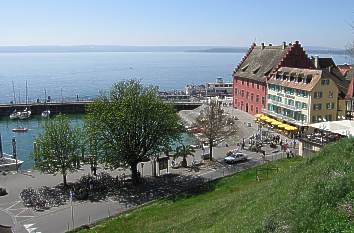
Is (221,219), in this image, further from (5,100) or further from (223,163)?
(5,100)

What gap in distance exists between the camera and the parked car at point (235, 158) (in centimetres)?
5053

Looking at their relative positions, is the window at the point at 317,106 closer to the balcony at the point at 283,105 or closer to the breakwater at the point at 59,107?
the balcony at the point at 283,105

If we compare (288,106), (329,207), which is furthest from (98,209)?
(288,106)

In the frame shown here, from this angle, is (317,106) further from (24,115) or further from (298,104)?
(24,115)

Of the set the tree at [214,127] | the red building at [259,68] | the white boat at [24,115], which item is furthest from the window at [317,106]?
the white boat at [24,115]

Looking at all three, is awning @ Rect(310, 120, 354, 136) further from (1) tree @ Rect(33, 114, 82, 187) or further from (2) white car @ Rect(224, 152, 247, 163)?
(1) tree @ Rect(33, 114, 82, 187)

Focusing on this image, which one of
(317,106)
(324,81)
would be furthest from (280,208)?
(324,81)

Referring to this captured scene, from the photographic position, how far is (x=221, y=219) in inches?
1005

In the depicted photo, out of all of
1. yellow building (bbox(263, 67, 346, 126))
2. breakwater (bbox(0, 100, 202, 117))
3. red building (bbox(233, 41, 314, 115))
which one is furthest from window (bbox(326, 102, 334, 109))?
breakwater (bbox(0, 100, 202, 117))

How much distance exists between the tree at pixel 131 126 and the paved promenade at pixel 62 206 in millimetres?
4391

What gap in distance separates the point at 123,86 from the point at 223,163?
14.5 meters

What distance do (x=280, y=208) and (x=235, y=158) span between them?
3148 cm

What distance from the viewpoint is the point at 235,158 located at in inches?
1997

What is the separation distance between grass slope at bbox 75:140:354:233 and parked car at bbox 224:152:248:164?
12244 millimetres
